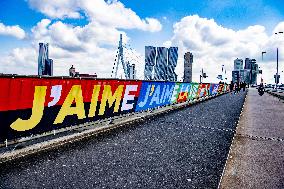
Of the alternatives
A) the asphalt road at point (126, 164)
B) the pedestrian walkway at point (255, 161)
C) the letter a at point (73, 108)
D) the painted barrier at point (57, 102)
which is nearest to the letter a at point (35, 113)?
the painted barrier at point (57, 102)

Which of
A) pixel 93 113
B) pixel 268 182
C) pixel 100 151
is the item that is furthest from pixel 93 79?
pixel 268 182

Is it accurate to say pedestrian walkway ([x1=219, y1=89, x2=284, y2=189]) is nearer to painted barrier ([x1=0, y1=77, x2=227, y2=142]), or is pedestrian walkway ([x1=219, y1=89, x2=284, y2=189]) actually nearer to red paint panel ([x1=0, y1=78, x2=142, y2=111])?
painted barrier ([x1=0, y1=77, x2=227, y2=142])

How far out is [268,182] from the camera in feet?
17.0

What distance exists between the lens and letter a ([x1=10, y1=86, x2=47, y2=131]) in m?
6.91

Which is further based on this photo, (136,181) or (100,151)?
(100,151)

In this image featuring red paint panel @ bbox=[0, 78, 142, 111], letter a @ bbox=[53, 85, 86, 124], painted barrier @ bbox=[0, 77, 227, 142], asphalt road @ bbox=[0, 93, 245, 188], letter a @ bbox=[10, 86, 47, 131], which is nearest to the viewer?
asphalt road @ bbox=[0, 93, 245, 188]

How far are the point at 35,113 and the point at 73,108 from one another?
1591 millimetres

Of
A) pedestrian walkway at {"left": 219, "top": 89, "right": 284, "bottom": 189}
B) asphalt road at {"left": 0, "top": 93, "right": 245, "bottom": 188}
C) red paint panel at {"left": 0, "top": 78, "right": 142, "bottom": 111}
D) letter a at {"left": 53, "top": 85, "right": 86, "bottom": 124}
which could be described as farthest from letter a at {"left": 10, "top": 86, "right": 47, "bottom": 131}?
pedestrian walkway at {"left": 219, "top": 89, "right": 284, "bottom": 189}

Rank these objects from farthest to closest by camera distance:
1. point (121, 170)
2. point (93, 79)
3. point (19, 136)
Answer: point (93, 79) < point (19, 136) < point (121, 170)

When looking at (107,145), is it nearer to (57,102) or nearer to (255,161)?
(57,102)

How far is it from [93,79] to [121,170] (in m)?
4.65

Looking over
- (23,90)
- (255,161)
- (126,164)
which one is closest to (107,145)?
(126,164)

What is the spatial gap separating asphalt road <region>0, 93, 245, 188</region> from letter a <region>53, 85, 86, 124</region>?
0.98m

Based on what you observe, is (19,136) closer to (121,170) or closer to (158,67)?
(121,170)
